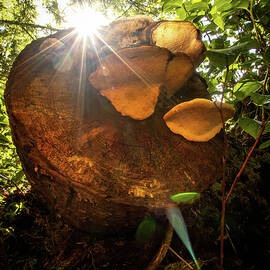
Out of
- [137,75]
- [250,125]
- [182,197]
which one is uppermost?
[137,75]

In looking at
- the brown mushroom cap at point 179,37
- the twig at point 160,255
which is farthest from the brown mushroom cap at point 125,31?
the twig at point 160,255

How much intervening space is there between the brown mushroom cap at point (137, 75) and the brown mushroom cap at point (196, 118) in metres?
0.18

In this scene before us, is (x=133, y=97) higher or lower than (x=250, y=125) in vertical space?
higher

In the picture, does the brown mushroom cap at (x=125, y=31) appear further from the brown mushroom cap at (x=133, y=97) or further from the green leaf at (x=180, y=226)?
the green leaf at (x=180, y=226)

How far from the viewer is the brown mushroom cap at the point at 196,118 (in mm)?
990

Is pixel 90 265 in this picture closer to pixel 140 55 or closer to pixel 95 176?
pixel 95 176

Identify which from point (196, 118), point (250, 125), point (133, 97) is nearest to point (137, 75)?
point (133, 97)

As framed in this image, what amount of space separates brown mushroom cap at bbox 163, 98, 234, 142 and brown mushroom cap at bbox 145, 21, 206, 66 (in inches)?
21.5

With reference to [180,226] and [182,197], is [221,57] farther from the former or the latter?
[180,226]

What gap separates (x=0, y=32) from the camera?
10.2ft

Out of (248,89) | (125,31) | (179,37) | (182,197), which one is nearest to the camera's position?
(248,89)

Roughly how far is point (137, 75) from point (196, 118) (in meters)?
0.47

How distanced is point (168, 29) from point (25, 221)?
207cm

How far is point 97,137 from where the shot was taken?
1.03 meters
